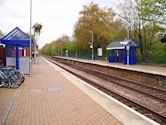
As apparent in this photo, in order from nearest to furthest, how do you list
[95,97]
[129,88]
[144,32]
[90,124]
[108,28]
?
[90,124], [95,97], [129,88], [144,32], [108,28]

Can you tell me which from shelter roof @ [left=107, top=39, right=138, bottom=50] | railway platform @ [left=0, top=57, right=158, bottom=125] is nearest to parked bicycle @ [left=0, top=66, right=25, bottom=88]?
railway platform @ [left=0, top=57, right=158, bottom=125]

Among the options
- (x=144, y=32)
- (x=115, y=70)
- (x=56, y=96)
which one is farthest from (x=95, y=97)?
(x=144, y=32)

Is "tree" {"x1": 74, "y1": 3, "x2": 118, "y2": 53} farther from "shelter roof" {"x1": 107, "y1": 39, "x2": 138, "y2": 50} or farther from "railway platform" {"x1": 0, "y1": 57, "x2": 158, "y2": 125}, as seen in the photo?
"railway platform" {"x1": 0, "y1": 57, "x2": 158, "y2": 125}

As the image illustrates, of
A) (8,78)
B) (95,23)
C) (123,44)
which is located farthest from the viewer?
(95,23)

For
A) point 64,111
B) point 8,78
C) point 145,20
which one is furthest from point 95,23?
point 64,111

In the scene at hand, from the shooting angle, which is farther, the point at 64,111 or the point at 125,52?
the point at 125,52

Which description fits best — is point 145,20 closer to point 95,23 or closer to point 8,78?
point 8,78

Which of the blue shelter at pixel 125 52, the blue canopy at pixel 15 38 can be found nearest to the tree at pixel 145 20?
the blue shelter at pixel 125 52

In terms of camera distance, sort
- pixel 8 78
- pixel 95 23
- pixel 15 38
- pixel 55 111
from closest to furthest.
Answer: pixel 55 111 → pixel 8 78 → pixel 15 38 → pixel 95 23

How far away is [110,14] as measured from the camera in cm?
9462

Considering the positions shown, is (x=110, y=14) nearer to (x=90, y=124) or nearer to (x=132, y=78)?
(x=132, y=78)

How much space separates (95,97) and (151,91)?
6158 millimetres

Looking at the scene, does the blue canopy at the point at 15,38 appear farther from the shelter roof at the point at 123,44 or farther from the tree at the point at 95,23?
the tree at the point at 95,23

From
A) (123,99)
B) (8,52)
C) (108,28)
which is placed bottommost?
(123,99)
